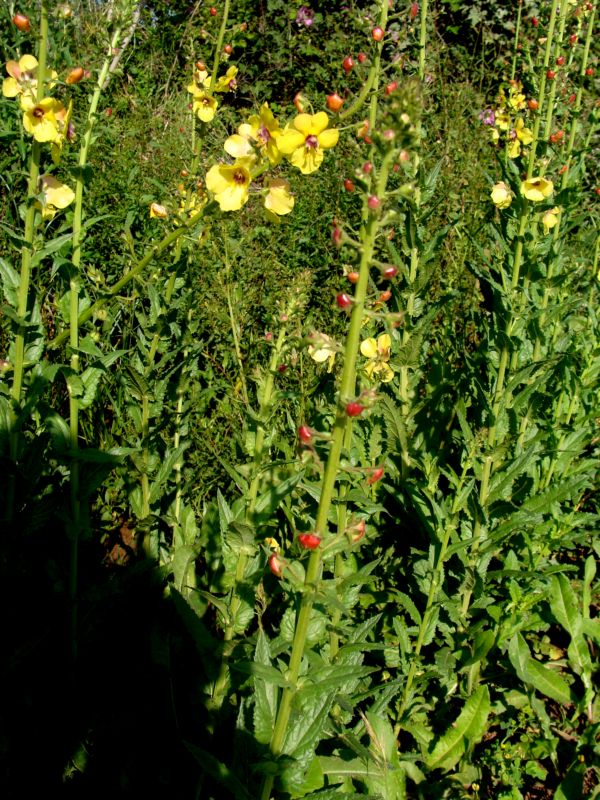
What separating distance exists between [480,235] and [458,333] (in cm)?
76

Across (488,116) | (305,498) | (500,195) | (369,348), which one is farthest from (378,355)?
(488,116)

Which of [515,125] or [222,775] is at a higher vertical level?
[515,125]

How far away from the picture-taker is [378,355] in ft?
8.23

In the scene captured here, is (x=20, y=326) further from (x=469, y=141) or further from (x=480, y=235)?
(x=469, y=141)

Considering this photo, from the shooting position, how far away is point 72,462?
1835 millimetres

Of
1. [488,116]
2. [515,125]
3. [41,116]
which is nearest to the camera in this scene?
[41,116]

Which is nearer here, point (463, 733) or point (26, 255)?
point (26, 255)

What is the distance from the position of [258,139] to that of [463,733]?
1977 mm

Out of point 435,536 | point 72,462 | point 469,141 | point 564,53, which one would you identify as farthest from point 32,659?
point 469,141

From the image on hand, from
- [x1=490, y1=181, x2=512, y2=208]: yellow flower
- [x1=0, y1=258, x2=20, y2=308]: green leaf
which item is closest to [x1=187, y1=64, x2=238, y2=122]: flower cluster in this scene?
[x1=0, y1=258, x2=20, y2=308]: green leaf

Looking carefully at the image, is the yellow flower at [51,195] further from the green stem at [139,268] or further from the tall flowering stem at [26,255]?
the green stem at [139,268]

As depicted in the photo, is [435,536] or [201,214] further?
[435,536]

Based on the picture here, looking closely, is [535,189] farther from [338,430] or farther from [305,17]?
[305,17]

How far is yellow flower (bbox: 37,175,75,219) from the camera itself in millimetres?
1689
